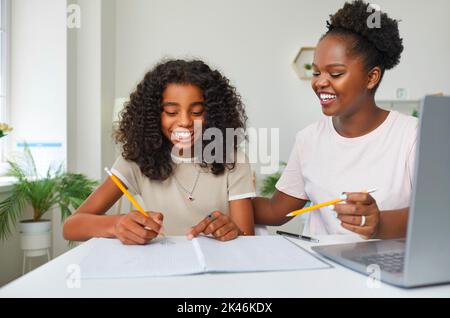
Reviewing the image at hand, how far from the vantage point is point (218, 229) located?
0.83m

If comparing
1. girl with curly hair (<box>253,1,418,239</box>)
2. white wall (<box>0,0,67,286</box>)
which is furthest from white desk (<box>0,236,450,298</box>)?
white wall (<box>0,0,67,286</box>)

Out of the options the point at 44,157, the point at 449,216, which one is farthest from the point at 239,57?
the point at 449,216

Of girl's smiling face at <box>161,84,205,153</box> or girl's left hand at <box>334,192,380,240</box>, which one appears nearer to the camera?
girl's left hand at <box>334,192,380,240</box>

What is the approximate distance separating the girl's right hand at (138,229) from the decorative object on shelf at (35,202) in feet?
5.61

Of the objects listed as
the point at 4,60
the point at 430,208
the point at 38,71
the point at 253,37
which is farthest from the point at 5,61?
the point at 430,208

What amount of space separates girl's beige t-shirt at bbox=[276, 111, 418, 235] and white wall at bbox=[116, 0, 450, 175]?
239 centimetres

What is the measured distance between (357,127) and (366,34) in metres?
0.27

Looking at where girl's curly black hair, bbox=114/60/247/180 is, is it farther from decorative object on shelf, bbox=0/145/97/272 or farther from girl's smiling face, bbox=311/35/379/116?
decorative object on shelf, bbox=0/145/97/272

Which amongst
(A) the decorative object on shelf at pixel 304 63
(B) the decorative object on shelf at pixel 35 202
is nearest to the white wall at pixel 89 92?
(B) the decorative object on shelf at pixel 35 202

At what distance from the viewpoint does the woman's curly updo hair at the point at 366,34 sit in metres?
1.11

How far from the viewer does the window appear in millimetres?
2756

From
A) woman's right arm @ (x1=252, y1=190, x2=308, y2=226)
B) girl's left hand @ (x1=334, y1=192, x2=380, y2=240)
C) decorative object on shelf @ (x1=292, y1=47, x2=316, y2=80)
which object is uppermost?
decorative object on shelf @ (x1=292, y1=47, x2=316, y2=80)

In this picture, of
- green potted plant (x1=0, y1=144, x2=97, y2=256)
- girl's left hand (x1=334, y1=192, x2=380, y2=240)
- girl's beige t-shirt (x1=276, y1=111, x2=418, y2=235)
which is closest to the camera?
girl's left hand (x1=334, y1=192, x2=380, y2=240)
